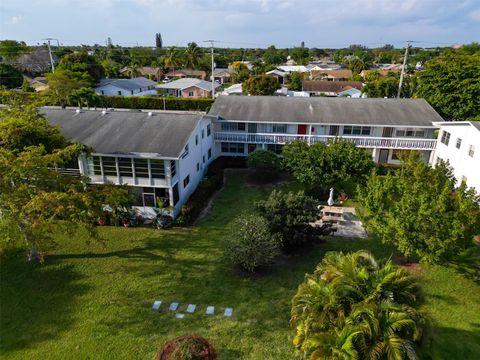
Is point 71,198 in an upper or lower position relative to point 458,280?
upper

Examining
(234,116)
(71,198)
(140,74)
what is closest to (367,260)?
(71,198)

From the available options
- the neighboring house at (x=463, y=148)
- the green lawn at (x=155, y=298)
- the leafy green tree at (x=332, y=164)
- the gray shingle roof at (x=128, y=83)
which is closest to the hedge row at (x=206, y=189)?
the green lawn at (x=155, y=298)

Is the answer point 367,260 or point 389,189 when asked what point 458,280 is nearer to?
point 389,189

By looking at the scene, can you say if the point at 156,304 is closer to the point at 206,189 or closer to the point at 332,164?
the point at 206,189

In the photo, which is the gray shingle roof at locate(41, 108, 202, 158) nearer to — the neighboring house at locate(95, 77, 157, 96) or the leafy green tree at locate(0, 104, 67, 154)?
the leafy green tree at locate(0, 104, 67, 154)

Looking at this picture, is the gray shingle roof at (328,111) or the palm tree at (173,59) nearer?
the gray shingle roof at (328,111)

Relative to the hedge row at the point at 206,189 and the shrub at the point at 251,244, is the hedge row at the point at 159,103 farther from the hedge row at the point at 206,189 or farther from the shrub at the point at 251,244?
the shrub at the point at 251,244
